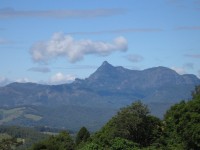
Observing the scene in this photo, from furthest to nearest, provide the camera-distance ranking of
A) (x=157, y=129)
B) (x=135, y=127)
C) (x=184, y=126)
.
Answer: (x=157, y=129) → (x=135, y=127) → (x=184, y=126)

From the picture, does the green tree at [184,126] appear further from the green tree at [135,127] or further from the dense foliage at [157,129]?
the green tree at [135,127]

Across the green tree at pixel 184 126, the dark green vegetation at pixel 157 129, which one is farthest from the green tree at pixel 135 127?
the green tree at pixel 184 126

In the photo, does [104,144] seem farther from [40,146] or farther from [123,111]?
[40,146]

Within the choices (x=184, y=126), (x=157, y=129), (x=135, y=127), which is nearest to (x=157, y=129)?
(x=157, y=129)

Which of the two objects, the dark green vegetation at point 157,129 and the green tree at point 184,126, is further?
the dark green vegetation at point 157,129

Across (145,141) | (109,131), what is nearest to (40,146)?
(109,131)

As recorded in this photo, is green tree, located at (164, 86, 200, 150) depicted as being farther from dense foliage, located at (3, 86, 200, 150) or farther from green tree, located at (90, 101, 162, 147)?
green tree, located at (90, 101, 162, 147)

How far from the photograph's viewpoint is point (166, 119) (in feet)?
228

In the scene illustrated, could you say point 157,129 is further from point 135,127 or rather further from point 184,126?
point 184,126

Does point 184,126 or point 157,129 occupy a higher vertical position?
point 184,126

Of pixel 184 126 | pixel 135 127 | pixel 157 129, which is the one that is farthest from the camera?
pixel 157 129

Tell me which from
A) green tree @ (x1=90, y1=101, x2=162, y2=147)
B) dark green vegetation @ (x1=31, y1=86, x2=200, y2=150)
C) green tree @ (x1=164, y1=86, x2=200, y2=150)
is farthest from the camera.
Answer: green tree @ (x1=90, y1=101, x2=162, y2=147)

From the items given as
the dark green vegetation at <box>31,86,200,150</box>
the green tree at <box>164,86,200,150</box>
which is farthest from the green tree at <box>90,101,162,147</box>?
the green tree at <box>164,86,200,150</box>

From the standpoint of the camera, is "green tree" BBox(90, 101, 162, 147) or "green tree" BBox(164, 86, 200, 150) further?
"green tree" BBox(90, 101, 162, 147)
